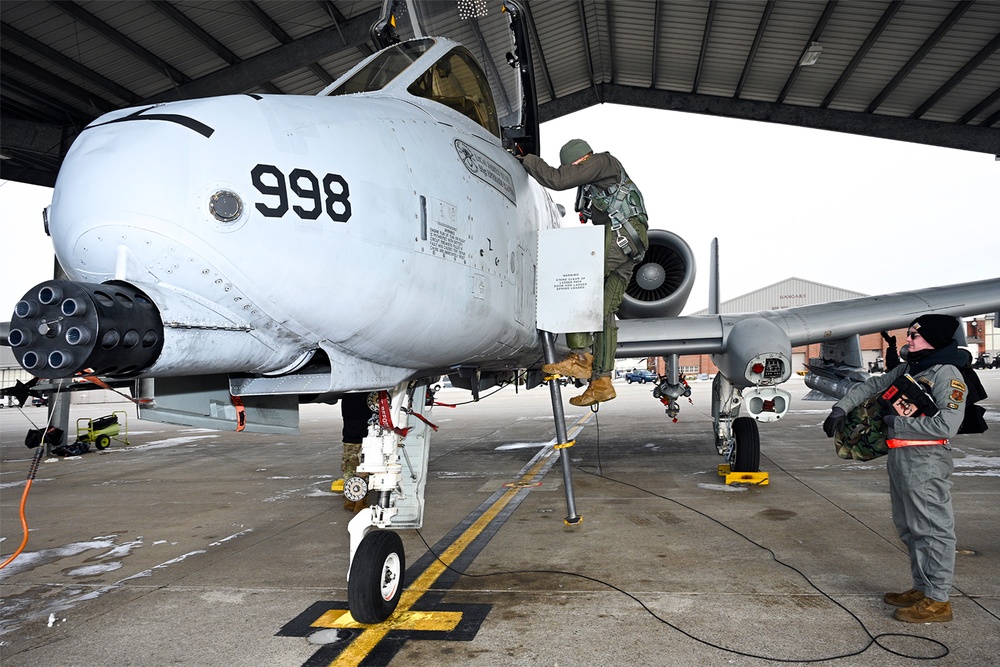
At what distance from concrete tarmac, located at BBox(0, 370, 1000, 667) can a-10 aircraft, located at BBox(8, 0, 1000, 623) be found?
585 millimetres

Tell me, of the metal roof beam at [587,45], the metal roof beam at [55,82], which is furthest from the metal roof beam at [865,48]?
the metal roof beam at [55,82]

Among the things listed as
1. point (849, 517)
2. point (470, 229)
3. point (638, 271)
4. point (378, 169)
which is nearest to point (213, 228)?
point (378, 169)

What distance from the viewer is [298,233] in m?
2.30

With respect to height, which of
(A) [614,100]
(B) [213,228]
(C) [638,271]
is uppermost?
(A) [614,100]

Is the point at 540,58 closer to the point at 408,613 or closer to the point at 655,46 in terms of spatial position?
the point at 655,46

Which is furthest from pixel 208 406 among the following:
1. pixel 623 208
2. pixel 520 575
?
pixel 623 208

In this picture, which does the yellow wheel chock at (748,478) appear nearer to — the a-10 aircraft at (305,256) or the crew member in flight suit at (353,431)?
the crew member in flight suit at (353,431)

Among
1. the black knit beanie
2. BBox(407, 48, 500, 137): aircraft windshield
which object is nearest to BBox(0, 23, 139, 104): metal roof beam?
BBox(407, 48, 500, 137): aircraft windshield

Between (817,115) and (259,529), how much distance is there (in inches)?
544

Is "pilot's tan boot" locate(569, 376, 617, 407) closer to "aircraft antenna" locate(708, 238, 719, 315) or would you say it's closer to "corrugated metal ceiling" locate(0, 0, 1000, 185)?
"aircraft antenna" locate(708, 238, 719, 315)

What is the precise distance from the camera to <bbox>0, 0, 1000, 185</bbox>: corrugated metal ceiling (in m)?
10.5

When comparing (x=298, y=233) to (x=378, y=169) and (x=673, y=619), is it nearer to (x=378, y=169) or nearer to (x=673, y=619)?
(x=378, y=169)

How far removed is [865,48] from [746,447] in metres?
8.34

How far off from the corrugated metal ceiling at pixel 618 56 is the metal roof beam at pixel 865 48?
30mm
